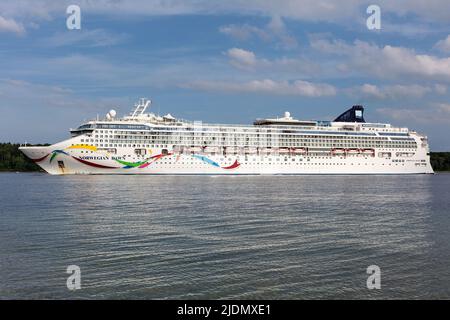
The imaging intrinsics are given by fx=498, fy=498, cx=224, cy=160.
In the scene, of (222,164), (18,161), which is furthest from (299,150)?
(18,161)

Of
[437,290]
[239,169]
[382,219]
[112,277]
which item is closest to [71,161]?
[239,169]

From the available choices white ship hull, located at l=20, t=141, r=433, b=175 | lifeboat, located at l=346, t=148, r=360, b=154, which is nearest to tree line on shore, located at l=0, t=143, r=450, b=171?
white ship hull, located at l=20, t=141, r=433, b=175

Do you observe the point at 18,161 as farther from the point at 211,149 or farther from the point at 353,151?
the point at 353,151

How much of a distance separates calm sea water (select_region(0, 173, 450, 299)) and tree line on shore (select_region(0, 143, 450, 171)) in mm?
114263

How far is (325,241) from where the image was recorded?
764 inches

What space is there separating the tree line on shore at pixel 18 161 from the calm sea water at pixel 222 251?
114 m

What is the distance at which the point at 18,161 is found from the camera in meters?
140

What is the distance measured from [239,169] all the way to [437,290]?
68.4 meters

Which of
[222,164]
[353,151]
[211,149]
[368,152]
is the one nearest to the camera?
[222,164]

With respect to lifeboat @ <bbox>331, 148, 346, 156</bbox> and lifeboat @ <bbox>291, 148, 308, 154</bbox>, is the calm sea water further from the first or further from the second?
lifeboat @ <bbox>331, 148, 346, 156</bbox>

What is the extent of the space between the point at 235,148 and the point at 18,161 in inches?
3240

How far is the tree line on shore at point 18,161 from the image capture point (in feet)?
452

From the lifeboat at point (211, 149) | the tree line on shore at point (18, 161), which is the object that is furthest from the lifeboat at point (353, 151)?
the tree line on shore at point (18, 161)

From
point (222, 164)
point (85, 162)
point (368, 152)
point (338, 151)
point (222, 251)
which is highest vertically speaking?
point (338, 151)
